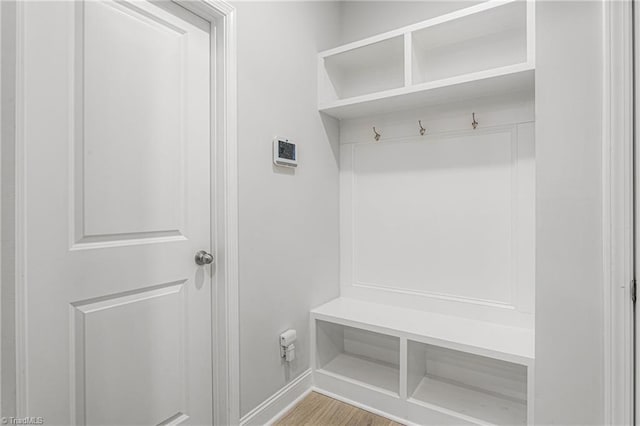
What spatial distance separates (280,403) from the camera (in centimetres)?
179

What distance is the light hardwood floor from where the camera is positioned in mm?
1723

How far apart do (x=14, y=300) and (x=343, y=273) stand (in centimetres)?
172

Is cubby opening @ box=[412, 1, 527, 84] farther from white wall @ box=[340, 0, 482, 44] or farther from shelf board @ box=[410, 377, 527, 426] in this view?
shelf board @ box=[410, 377, 527, 426]

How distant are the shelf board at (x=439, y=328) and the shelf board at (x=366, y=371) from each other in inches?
13.4

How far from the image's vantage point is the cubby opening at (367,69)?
6.59 ft

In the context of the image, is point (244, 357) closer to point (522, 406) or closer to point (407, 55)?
point (522, 406)

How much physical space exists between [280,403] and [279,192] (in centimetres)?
111

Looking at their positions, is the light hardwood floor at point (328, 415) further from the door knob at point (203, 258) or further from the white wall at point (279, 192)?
the door knob at point (203, 258)

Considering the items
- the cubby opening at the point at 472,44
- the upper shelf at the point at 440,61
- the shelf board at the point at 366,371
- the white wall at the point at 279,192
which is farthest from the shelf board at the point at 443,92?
the shelf board at the point at 366,371

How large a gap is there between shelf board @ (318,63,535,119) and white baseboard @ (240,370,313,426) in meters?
1.58

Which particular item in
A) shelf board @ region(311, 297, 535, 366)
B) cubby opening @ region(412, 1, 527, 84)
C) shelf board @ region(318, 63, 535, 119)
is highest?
cubby opening @ region(412, 1, 527, 84)

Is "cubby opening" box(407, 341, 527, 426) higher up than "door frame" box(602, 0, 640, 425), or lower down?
lower down

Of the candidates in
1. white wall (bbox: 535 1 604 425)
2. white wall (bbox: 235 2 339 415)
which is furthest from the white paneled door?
white wall (bbox: 535 1 604 425)

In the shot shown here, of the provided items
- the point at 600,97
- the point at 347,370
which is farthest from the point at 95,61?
the point at 347,370
